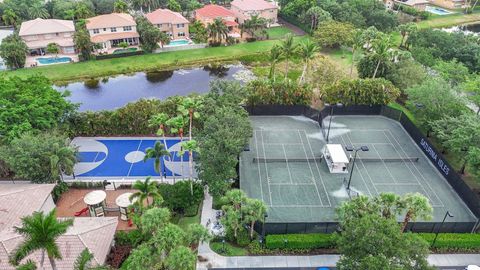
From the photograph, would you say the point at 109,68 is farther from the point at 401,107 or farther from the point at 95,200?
the point at 401,107

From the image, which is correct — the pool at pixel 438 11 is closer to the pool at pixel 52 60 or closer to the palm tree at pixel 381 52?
the palm tree at pixel 381 52

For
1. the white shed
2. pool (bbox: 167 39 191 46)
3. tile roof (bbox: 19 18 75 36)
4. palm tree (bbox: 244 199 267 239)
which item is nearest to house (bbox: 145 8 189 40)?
pool (bbox: 167 39 191 46)

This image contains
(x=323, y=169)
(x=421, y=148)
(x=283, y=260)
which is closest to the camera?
(x=283, y=260)

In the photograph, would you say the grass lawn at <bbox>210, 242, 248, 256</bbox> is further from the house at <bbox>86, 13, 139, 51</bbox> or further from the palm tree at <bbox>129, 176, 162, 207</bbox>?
the house at <bbox>86, 13, 139, 51</bbox>

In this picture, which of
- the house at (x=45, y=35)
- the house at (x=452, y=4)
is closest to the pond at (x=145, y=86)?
the house at (x=45, y=35)

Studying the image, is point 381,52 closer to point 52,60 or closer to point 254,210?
point 254,210

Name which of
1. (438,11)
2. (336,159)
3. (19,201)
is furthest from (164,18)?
(438,11)
